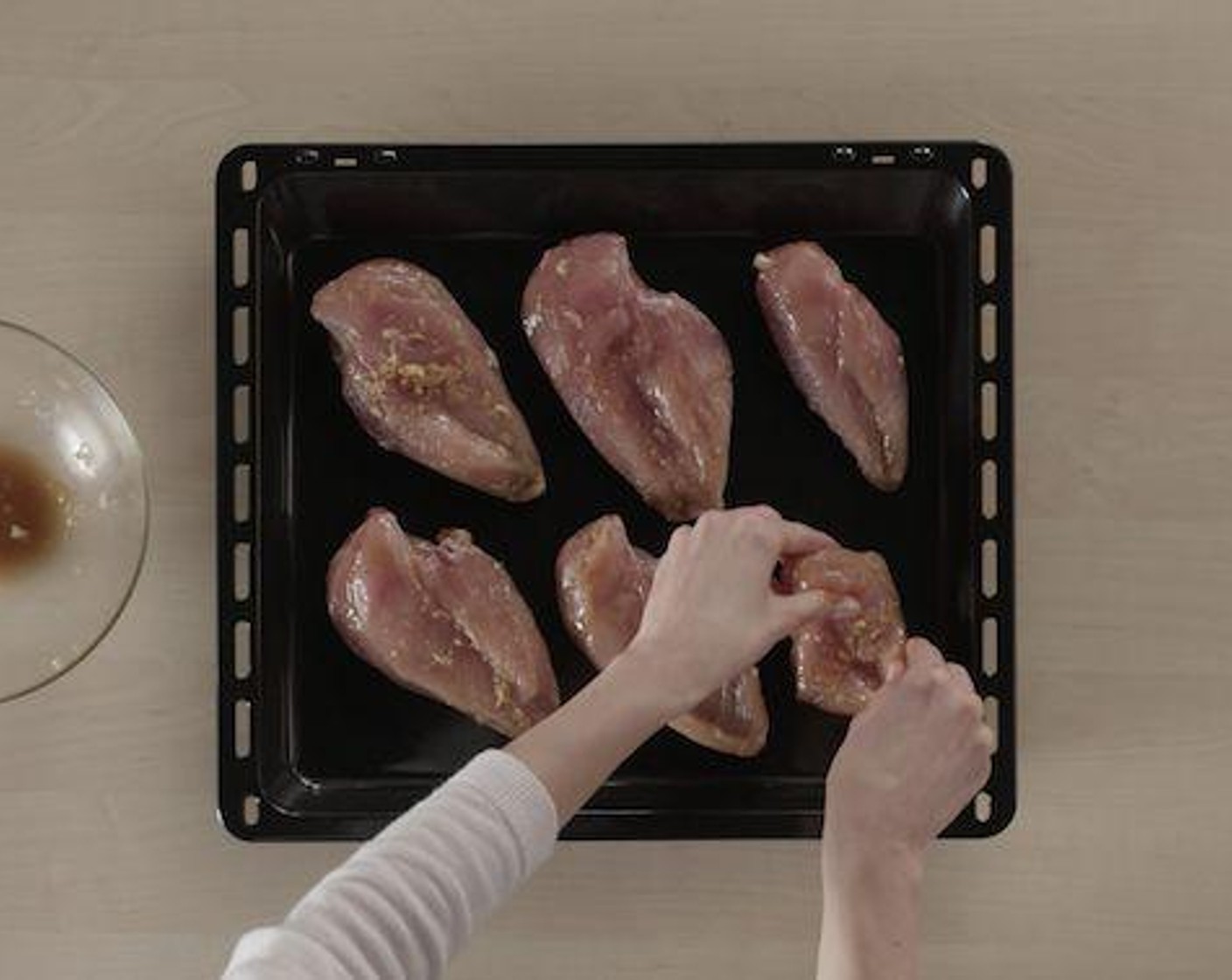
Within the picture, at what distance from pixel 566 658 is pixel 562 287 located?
0.22 m

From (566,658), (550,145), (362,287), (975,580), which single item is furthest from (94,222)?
(975,580)

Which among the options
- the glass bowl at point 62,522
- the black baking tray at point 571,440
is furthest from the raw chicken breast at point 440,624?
the glass bowl at point 62,522

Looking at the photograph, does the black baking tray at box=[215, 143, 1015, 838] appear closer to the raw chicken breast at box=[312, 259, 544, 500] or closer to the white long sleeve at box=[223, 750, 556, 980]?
the raw chicken breast at box=[312, 259, 544, 500]

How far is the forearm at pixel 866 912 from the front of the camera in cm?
93

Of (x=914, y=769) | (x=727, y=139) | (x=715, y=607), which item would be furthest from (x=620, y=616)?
(x=727, y=139)

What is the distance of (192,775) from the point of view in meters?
1.03

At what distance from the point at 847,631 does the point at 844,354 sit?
16cm

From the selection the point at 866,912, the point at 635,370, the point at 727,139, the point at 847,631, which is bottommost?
the point at 866,912

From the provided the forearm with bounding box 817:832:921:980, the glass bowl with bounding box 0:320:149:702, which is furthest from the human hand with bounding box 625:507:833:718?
the glass bowl with bounding box 0:320:149:702

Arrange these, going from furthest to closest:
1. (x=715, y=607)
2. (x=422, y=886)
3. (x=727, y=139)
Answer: (x=727, y=139), (x=715, y=607), (x=422, y=886)

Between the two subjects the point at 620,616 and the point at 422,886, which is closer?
the point at 422,886

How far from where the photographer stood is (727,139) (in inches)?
40.8

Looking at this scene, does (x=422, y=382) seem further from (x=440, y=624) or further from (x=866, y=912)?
(x=866, y=912)

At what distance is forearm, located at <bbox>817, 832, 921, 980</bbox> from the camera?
93cm
